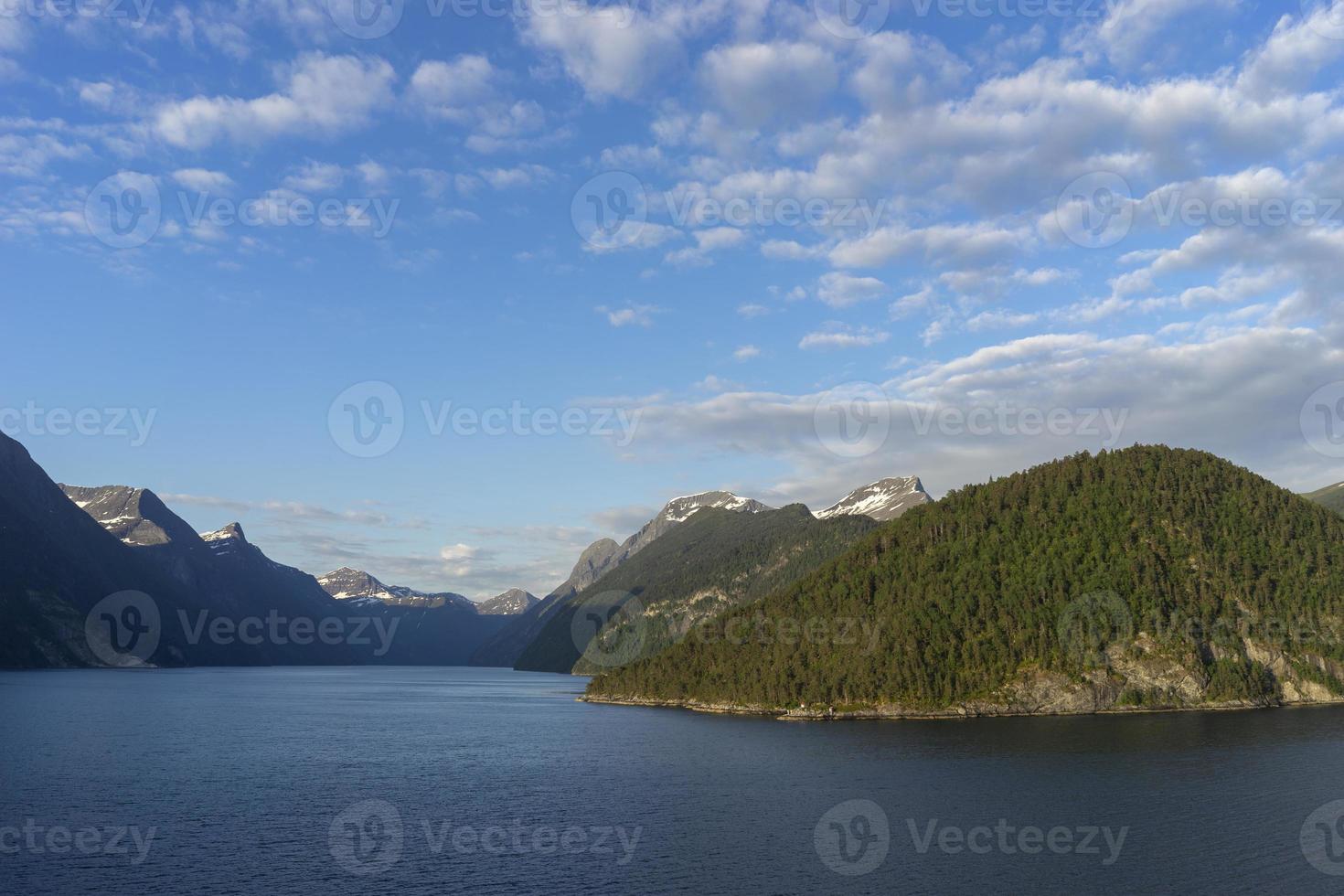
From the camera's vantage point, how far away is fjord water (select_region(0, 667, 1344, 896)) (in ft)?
247

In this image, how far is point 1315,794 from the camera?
343 feet

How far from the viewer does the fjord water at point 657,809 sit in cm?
7519

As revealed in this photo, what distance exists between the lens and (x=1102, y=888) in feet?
237

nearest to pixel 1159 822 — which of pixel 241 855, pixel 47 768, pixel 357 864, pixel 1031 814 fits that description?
pixel 1031 814

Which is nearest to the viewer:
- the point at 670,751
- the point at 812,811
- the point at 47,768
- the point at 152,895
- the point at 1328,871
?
the point at 152,895

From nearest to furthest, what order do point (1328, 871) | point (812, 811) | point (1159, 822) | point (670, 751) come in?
point (1328, 871) < point (1159, 822) < point (812, 811) < point (670, 751)

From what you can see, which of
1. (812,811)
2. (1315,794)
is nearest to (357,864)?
(812,811)

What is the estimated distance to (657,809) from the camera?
340ft

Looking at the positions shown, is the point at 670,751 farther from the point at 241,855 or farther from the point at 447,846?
the point at 241,855

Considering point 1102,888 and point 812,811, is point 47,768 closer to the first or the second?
point 812,811

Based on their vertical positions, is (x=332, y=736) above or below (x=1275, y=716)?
below

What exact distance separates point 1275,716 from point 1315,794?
104055 millimetres

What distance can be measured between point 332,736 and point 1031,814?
140m

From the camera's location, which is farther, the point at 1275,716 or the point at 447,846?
the point at 1275,716
